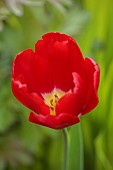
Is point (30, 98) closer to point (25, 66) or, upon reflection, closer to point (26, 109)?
point (25, 66)

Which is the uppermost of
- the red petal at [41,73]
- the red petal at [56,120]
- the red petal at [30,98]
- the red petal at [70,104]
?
the red petal at [41,73]

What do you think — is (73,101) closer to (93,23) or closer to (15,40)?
(15,40)

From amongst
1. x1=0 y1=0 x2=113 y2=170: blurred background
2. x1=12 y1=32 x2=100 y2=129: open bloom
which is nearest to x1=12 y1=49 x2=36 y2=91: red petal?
x1=12 y1=32 x2=100 y2=129: open bloom

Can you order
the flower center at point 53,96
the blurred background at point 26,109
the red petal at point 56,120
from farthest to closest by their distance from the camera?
the blurred background at point 26,109, the flower center at point 53,96, the red petal at point 56,120

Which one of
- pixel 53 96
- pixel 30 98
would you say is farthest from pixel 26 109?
pixel 30 98

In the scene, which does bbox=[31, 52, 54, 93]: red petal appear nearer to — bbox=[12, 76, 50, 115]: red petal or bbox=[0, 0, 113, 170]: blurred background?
bbox=[12, 76, 50, 115]: red petal

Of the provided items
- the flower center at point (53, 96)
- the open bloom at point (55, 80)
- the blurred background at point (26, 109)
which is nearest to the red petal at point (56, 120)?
the open bloom at point (55, 80)

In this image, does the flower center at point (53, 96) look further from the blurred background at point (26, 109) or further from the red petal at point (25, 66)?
the blurred background at point (26, 109)

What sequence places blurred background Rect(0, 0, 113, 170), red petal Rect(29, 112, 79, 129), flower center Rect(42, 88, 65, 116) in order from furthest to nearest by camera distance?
blurred background Rect(0, 0, 113, 170), flower center Rect(42, 88, 65, 116), red petal Rect(29, 112, 79, 129)
